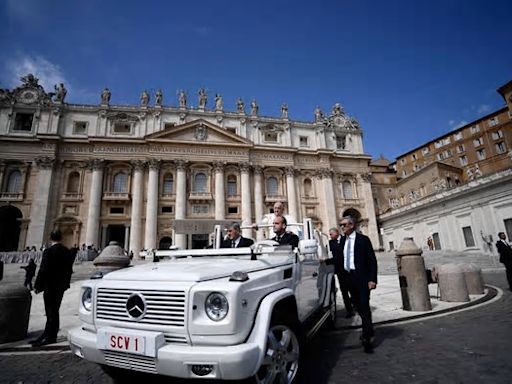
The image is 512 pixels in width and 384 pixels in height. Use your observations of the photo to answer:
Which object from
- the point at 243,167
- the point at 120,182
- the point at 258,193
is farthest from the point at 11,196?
the point at 258,193

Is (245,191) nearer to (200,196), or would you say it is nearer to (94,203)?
(200,196)

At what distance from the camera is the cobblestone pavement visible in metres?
3.12

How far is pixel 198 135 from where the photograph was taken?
1304 inches

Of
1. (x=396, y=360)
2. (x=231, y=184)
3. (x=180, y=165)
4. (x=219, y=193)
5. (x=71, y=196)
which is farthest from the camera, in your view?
(x=231, y=184)

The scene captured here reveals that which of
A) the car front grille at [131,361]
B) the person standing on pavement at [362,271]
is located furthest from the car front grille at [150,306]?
the person standing on pavement at [362,271]

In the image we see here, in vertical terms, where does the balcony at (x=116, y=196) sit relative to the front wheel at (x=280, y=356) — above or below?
above

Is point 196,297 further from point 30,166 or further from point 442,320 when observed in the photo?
point 30,166

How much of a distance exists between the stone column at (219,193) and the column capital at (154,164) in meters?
6.57

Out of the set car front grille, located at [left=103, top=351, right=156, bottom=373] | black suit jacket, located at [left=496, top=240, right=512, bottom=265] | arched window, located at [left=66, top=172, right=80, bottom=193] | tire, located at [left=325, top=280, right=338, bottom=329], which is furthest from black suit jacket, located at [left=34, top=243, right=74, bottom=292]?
arched window, located at [left=66, top=172, right=80, bottom=193]

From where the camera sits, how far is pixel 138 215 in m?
29.7

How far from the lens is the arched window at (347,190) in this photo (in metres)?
37.9

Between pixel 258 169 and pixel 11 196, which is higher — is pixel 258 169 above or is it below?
above

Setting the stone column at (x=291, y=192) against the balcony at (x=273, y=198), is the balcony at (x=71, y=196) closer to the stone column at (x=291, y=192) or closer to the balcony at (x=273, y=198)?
the balcony at (x=273, y=198)

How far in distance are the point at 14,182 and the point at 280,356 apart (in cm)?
3772
